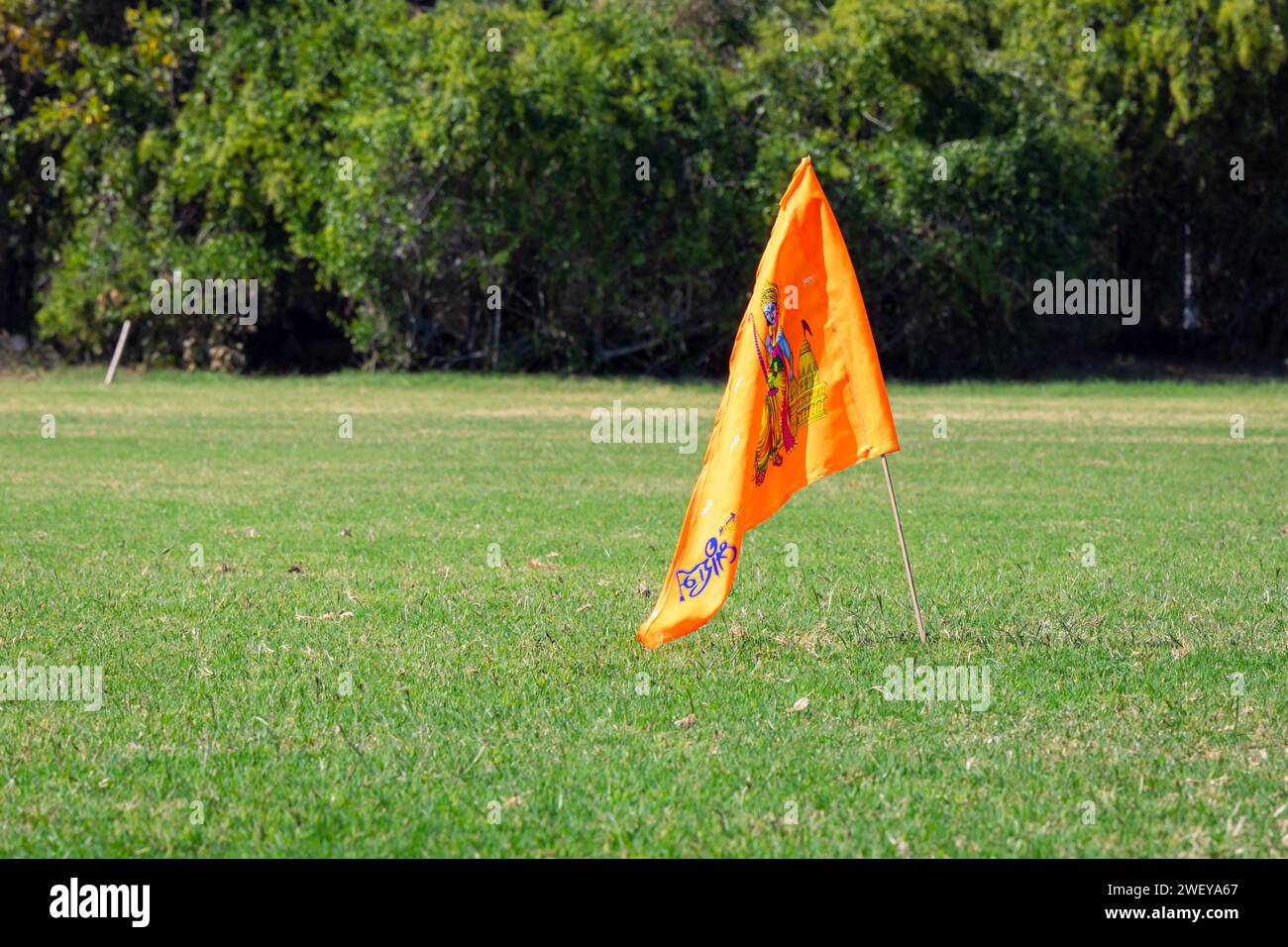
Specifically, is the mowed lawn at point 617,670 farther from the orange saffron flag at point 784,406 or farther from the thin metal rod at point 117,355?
the thin metal rod at point 117,355

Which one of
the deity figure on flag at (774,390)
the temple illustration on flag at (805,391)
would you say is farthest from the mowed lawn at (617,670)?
the temple illustration on flag at (805,391)

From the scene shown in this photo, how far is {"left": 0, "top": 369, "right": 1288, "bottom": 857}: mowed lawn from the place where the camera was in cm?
543

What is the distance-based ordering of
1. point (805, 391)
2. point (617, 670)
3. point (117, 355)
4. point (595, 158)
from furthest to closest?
1. point (117, 355)
2. point (595, 158)
3. point (805, 391)
4. point (617, 670)

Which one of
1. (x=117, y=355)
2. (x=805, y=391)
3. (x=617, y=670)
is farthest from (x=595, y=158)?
(x=617, y=670)

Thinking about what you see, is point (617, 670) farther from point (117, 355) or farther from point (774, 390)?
point (117, 355)

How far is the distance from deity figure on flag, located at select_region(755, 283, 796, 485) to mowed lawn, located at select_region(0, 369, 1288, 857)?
105cm

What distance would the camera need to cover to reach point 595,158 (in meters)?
34.4

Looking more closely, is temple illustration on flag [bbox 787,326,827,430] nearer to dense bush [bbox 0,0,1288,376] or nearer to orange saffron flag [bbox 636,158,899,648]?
orange saffron flag [bbox 636,158,899,648]

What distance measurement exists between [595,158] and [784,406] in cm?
2724

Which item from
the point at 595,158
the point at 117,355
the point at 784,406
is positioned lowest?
the point at 784,406

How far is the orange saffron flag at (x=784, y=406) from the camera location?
7.71 m

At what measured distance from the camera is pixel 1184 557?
11.4 m

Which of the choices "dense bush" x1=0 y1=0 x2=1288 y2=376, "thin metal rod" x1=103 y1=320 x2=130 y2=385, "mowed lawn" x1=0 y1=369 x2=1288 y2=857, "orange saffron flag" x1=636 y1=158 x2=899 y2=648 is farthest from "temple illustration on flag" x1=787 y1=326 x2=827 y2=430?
"thin metal rod" x1=103 y1=320 x2=130 y2=385

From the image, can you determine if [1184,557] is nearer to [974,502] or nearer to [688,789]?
[974,502]
